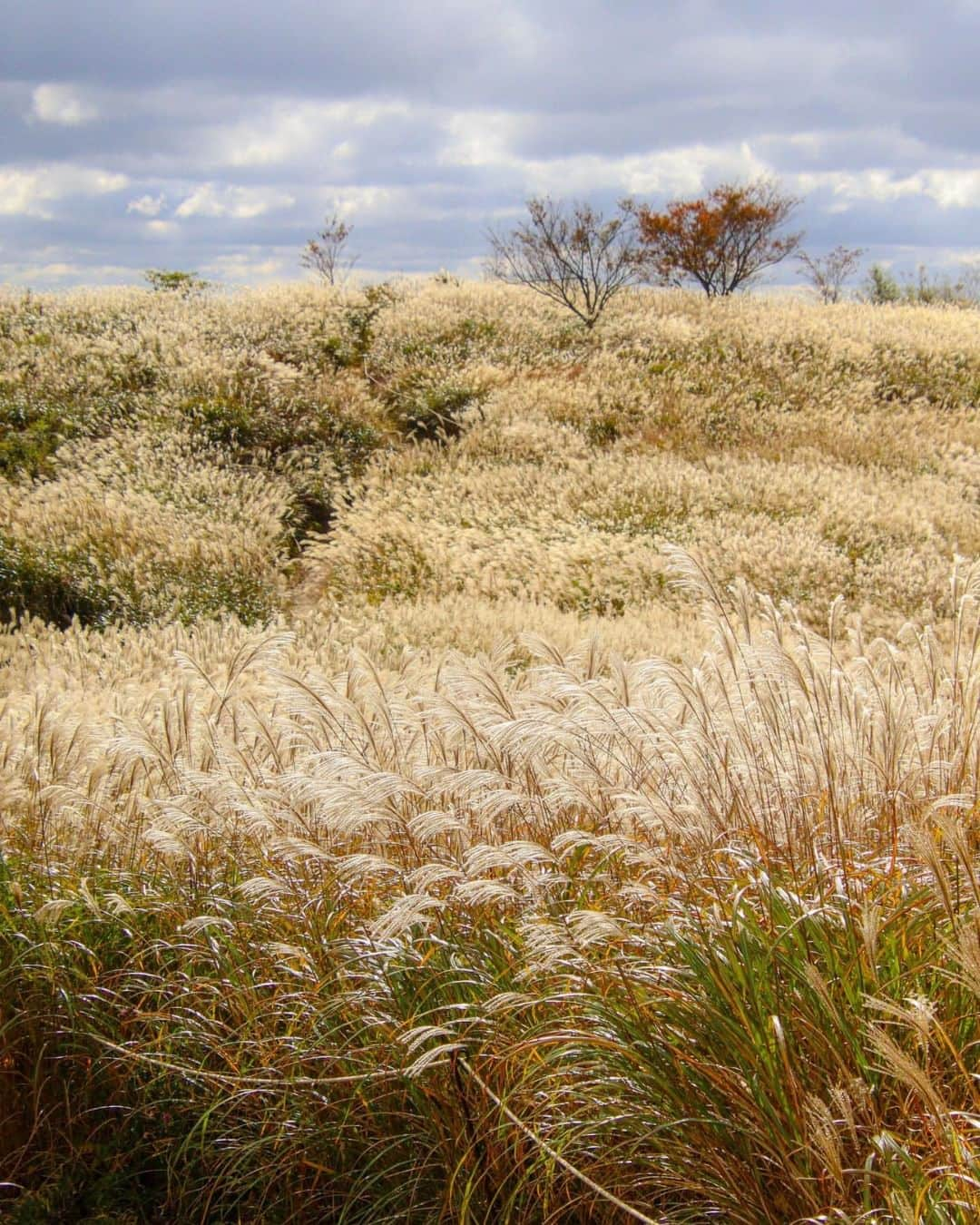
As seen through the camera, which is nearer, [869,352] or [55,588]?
[55,588]

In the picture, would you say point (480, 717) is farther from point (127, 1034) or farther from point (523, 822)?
point (127, 1034)

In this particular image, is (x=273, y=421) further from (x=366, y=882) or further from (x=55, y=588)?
(x=366, y=882)

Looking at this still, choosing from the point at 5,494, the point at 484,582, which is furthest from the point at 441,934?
A: the point at 5,494

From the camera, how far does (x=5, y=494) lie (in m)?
13.2

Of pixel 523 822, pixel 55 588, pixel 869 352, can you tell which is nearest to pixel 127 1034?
pixel 523 822

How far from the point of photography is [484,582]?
37.5 ft

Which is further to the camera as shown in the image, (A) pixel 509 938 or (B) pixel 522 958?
(A) pixel 509 938

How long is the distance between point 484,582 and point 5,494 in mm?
6534

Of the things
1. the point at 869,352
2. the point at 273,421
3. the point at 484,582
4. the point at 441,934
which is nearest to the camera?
the point at 441,934

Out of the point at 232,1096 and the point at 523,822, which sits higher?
the point at 523,822

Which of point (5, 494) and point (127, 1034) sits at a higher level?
point (5, 494)

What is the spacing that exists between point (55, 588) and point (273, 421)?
18.7 feet

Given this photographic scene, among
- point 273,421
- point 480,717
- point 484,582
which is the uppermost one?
point 273,421

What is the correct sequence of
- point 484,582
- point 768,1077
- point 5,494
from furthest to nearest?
point 5,494, point 484,582, point 768,1077
